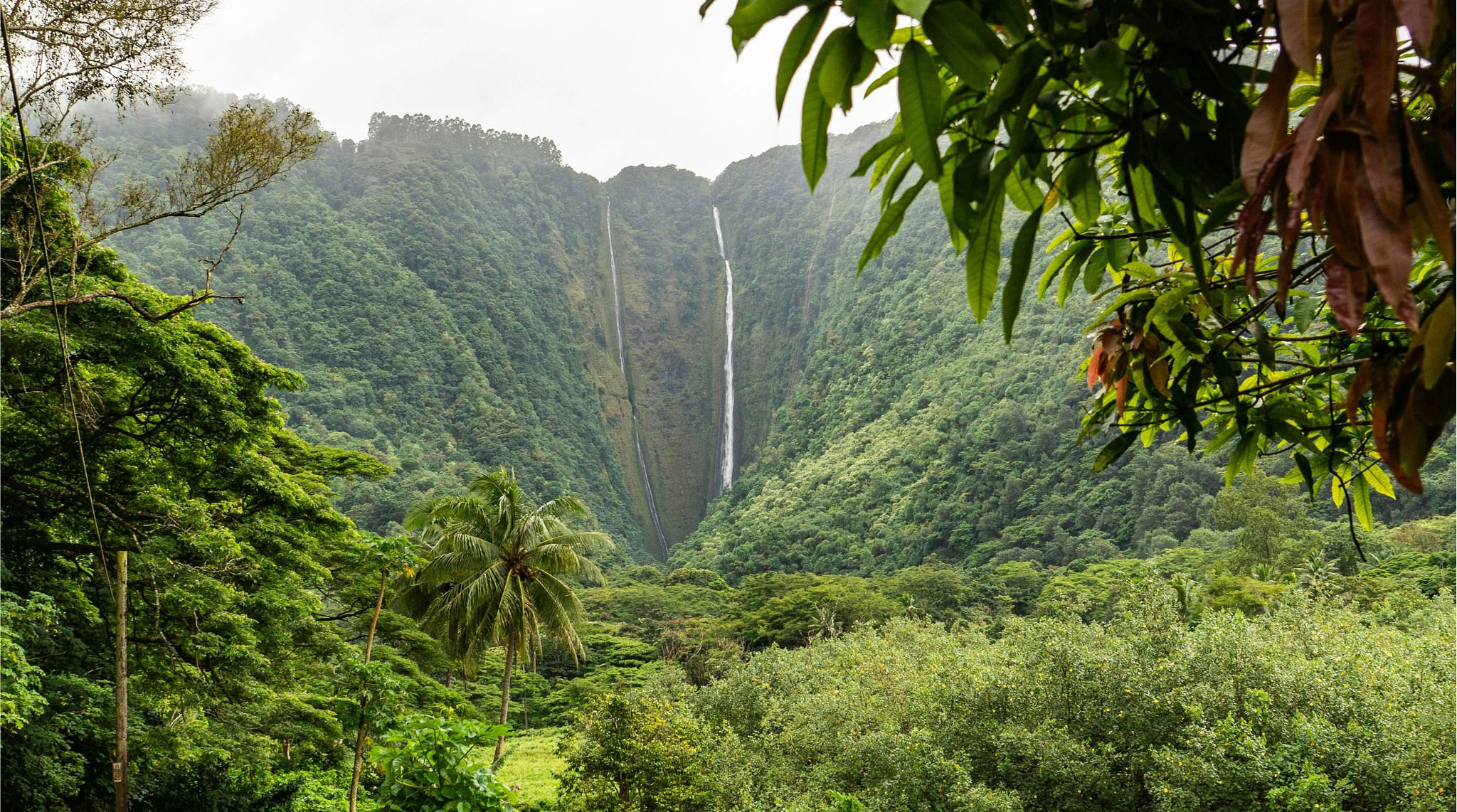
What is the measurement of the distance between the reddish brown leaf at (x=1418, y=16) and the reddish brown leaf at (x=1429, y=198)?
41 millimetres

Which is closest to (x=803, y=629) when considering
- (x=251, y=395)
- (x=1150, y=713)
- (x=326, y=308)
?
(x=1150, y=713)

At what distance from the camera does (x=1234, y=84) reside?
56 cm

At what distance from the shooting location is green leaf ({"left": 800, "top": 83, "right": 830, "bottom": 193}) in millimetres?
491

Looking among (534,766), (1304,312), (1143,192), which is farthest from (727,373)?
(1143,192)

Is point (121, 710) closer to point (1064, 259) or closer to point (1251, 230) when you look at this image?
point (1064, 259)

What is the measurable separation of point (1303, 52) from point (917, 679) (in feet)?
29.4

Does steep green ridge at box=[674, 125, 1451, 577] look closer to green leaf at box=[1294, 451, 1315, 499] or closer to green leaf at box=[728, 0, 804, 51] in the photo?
green leaf at box=[1294, 451, 1315, 499]

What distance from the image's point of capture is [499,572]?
35.8 feet

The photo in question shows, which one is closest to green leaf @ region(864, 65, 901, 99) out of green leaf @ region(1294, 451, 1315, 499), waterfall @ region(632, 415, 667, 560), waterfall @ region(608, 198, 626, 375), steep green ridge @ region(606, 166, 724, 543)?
green leaf @ region(1294, 451, 1315, 499)

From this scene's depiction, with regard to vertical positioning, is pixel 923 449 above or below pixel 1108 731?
above

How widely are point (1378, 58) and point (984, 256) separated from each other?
0.85 ft

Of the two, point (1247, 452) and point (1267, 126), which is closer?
point (1267, 126)

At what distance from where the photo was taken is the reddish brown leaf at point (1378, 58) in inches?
13.7

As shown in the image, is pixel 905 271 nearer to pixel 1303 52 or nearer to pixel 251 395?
pixel 251 395
